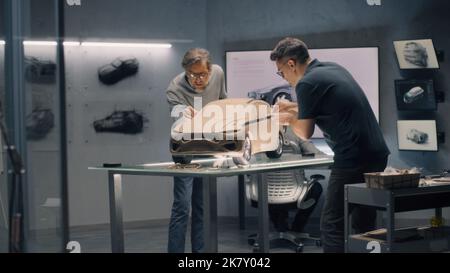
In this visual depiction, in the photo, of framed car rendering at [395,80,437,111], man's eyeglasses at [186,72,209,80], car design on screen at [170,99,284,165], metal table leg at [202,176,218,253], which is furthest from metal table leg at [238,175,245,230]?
metal table leg at [202,176,218,253]

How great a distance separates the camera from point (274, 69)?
7.10 meters

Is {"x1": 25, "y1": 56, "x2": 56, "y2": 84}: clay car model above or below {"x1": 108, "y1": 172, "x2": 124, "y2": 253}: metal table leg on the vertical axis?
above

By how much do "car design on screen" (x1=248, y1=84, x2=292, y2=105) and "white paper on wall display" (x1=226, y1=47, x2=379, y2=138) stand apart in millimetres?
29

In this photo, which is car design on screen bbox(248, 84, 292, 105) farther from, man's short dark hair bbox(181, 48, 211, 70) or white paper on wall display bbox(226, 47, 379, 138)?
man's short dark hair bbox(181, 48, 211, 70)

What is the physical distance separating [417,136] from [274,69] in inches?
59.0

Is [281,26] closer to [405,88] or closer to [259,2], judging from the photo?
[259,2]

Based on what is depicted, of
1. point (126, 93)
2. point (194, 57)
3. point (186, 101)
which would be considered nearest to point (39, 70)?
point (194, 57)

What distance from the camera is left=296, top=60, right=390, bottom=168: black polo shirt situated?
13.4 ft

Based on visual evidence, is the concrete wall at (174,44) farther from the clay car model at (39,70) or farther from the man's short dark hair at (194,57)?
the clay car model at (39,70)

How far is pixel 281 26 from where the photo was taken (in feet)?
24.0

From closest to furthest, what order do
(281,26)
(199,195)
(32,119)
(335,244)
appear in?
(32,119) → (335,244) → (199,195) → (281,26)
